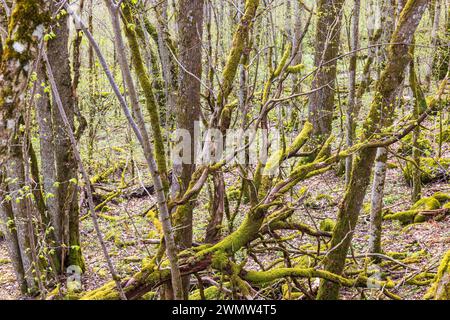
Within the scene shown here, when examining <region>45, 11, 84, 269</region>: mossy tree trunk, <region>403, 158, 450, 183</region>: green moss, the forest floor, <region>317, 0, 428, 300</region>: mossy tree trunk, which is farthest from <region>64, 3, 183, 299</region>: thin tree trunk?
<region>403, 158, 450, 183</region>: green moss

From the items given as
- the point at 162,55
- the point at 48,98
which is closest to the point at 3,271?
the point at 48,98

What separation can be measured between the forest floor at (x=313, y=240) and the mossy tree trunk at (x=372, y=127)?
793 mm

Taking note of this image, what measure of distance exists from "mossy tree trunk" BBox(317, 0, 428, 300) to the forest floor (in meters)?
Answer: 0.79

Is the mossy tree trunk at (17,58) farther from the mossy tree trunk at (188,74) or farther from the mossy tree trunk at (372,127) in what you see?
the mossy tree trunk at (372,127)

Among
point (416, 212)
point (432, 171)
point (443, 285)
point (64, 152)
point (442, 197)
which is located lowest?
point (416, 212)

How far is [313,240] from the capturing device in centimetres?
886

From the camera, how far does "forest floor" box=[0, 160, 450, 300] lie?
7258mm

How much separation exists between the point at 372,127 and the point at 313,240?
14.7 feet

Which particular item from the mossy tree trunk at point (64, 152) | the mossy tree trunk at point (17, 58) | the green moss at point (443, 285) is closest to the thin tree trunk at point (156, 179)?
the mossy tree trunk at point (17, 58)

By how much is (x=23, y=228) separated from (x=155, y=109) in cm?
466

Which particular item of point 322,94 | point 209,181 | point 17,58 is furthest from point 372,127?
point 322,94

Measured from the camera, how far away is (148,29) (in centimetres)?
1277

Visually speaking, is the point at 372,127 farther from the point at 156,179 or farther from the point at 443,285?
the point at 156,179

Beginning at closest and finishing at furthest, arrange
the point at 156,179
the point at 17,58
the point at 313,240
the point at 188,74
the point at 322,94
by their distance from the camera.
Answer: the point at 17,58, the point at 156,179, the point at 188,74, the point at 313,240, the point at 322,94
